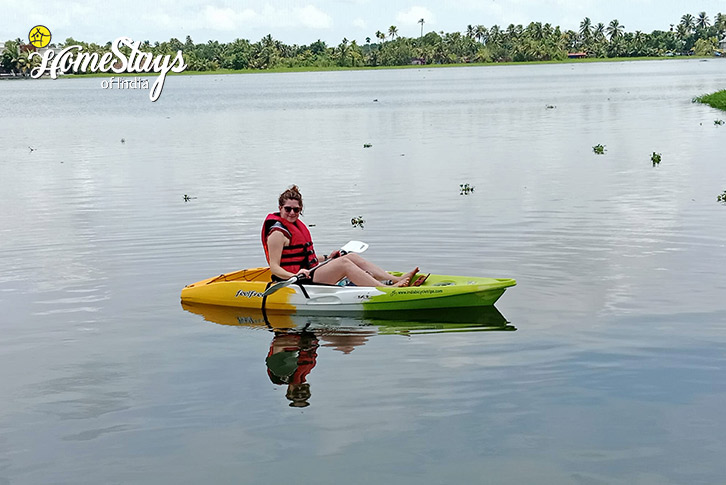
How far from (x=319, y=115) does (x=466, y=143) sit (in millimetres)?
28216

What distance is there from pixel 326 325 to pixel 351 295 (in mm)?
680

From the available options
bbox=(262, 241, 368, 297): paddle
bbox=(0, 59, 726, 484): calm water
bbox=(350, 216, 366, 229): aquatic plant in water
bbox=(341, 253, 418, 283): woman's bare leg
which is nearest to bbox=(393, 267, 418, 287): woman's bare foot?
bbox=(341, 253, 418, 283): woman's bare leg

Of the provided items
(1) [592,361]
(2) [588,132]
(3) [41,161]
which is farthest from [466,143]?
(1) [592,361]

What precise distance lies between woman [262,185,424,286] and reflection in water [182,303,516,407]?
64 cm

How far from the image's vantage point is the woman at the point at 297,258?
1538cm

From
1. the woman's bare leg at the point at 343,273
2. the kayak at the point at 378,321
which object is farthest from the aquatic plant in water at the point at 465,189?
the kayak at the point at 378,321

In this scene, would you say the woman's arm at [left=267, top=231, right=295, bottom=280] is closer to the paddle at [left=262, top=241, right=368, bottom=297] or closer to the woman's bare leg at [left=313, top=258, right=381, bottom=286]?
the paddle at [left=262, top=241, right=368, bottom=297]

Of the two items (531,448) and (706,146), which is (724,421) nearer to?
(531,448)

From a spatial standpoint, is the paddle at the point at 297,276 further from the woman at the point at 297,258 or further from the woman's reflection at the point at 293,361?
the woman's reflection at the point at 293,361

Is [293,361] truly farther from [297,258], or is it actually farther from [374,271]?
[374,271]

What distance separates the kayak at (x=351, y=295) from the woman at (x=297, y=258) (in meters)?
0.22

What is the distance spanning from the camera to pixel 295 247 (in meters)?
15.7

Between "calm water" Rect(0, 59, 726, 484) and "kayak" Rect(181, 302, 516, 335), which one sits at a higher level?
"calm water" Rect(0, 59, 726, 484)

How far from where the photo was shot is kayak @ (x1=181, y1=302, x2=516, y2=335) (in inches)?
571
